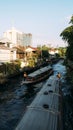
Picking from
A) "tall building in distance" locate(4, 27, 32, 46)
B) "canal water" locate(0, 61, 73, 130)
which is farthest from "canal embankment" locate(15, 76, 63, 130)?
"tall building in distance" locate(4, 27, 32, 46)

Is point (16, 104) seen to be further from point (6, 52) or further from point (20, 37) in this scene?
point (20, 37)

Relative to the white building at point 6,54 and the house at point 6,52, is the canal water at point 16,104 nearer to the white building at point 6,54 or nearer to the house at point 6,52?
the white building at point 6,54

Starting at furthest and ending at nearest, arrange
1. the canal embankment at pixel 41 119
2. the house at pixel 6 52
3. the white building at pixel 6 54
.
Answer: the house at pixel 6 52 < the white building at pixel 6 54 < the canal embankment at pixel 41 119

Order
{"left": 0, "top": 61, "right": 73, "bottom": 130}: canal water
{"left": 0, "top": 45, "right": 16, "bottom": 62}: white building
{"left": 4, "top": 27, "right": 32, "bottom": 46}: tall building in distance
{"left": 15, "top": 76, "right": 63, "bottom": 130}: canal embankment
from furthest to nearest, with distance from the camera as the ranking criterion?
{"left": 4, "top": 27, "right": 32, "bottom": 46}: tall building in distance, {"left": 0, "top": 45, "right": 16, "bottom": 62}: white building, {"left": 0, "top": 61, "right": 73, "bottom": 130}: canal water, {"left": 15, "top": 76, "right": 63, "bottom": 130}: canal embankment

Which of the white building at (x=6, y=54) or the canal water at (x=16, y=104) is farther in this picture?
the white building at (x=6, y=54)

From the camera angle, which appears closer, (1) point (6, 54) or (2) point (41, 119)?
(2) point (41, 119)

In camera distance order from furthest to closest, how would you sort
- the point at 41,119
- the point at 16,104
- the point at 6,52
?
the point at 6,52 → the point at 16,104 → the point at 41,119

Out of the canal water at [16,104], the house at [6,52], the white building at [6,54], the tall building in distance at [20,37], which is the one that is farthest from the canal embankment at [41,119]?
the tall building in distance at [20,37]

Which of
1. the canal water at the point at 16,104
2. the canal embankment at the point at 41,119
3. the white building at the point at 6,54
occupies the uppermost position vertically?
the canal embankment at the point at 41,119

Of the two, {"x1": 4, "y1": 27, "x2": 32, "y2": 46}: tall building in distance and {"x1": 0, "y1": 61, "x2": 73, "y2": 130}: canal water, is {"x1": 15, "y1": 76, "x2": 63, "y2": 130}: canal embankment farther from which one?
{"x1": 4, "y1": 27, "x2": 32, "y2": 46}: tall building in distance

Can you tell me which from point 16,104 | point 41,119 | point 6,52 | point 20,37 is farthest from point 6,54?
point 20,37

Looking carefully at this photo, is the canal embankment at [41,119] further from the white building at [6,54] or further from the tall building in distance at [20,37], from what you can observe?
the tall building in distance at [20,37]

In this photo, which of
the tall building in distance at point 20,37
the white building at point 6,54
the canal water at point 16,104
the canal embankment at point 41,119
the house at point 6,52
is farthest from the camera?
the tall building in distance at point 20,37

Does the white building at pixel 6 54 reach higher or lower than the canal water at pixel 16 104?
higher
